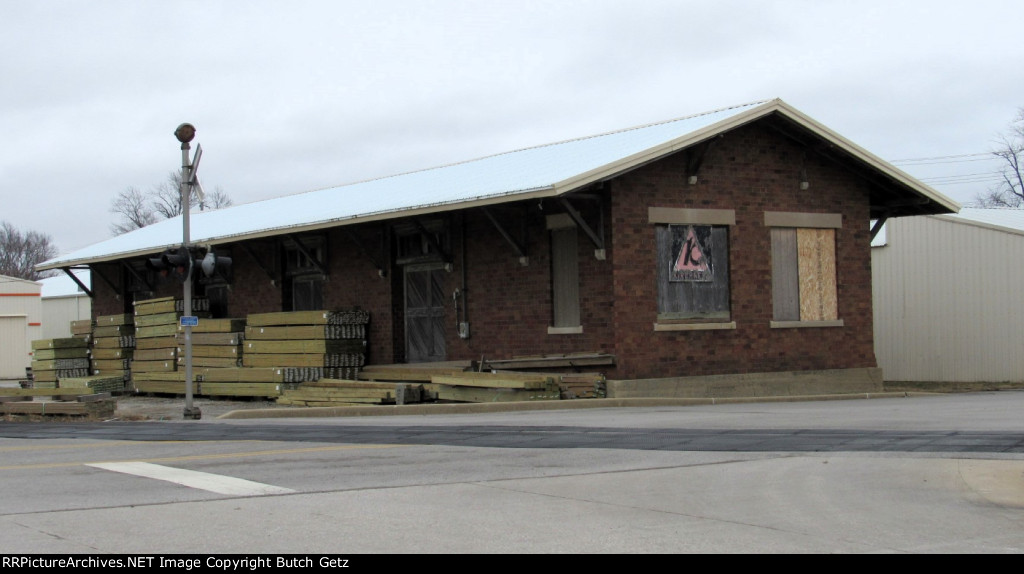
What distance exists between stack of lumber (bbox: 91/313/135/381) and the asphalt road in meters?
17.1

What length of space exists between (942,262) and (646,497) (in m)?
23.0

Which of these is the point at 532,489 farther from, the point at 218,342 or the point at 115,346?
the point at 115,346

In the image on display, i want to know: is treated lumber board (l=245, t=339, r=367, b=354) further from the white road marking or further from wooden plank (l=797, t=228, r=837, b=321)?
the white road marking

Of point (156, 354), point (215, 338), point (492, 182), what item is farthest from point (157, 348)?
point (492, 182)

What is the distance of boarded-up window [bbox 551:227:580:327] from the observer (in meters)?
22.2

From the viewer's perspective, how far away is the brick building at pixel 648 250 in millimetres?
21531

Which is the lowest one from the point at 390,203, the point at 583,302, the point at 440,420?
the point at 440,420

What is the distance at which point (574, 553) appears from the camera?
274 inches

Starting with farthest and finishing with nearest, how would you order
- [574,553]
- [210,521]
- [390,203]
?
[390,203]
[210,521]
[574,553]

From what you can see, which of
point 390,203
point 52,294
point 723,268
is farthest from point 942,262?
point 52,294

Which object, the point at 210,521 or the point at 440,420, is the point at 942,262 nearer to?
the point at 440,420

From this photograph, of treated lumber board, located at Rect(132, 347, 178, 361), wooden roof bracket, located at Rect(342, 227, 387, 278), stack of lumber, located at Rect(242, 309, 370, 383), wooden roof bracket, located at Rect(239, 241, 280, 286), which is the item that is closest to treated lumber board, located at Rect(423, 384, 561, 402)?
stack of lumber, located at Rect(242, 309, 370, 383)

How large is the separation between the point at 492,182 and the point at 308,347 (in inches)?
226

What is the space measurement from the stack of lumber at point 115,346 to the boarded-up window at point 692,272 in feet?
56.5
